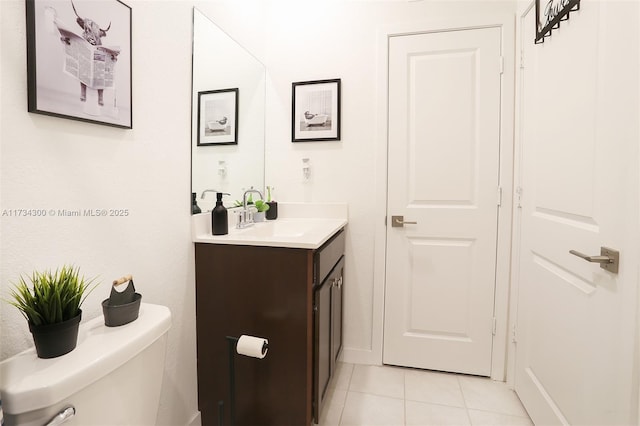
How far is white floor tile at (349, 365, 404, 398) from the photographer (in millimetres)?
1939

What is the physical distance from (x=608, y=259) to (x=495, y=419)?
3.73 ft

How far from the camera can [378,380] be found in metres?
2.05

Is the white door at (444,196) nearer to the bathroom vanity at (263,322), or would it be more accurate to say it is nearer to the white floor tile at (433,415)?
the white floor tile at (433,415)

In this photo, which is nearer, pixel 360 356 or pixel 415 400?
pixel 415 400

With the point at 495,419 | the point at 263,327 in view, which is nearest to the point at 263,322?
the point at 263,327

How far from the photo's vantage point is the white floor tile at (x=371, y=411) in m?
1.68

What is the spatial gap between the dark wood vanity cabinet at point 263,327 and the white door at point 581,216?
3.36 feet

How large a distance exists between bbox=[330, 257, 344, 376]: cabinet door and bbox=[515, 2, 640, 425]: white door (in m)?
1.02

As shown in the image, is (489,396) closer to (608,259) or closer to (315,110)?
(608,259)

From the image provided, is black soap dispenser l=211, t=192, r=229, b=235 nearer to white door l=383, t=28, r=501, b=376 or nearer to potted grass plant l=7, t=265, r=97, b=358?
potted grass plant l=7, t=265, r=97, b=358

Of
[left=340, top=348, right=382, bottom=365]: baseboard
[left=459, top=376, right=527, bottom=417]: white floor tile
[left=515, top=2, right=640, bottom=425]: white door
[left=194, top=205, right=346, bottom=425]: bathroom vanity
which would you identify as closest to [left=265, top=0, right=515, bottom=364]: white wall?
[left=340, top=348, right=382, bottom=365]: baseboard

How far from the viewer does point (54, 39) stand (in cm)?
87

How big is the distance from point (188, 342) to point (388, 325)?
1.30 m

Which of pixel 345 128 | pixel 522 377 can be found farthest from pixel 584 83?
pixel 522 377
